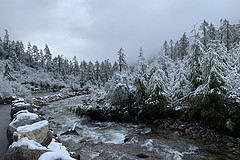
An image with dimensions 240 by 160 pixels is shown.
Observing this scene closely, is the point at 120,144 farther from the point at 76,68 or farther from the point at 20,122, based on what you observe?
the point at 76,68

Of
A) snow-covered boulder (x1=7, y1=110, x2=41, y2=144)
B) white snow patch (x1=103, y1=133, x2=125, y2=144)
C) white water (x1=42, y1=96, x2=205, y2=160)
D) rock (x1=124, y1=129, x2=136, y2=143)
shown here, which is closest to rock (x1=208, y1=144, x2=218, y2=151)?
white water (x1=42, y1=96, x2=205, y2=160)

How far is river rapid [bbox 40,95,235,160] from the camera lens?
15.4 ft

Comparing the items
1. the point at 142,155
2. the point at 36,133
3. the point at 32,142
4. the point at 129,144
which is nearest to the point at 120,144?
the point at 129,144

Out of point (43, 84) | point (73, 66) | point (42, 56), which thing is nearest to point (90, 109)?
point (43, 84)

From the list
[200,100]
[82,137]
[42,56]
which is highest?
[42,56]

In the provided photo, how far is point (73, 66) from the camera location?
6281 centimetres

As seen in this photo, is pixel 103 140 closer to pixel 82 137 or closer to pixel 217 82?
pixel 82 137

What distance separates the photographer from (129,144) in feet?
18.5

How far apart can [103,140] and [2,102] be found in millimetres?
15568

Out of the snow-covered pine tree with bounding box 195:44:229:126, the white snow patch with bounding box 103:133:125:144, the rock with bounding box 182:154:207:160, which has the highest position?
the snow-covered pine tree with bounding box 195:44:229:126

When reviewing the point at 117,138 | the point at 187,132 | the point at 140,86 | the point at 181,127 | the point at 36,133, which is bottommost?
the point at 117,138

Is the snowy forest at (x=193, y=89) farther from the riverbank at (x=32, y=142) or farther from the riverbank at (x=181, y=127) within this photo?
the riverbank at (x=32, y=142)

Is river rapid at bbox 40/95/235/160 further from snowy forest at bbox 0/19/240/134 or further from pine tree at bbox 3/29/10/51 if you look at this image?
pine tree at bbox 3/29/10/51

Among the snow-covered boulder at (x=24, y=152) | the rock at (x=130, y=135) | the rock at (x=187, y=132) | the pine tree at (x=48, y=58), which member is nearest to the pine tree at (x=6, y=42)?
the pine tree at (x=48, y=58)
